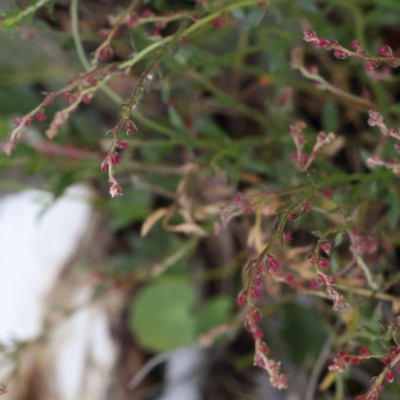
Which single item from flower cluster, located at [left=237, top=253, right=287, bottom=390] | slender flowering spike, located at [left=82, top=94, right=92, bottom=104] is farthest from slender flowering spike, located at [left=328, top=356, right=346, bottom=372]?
slender flowering spike, located at [left=82, top=94, right=92, bottom=104]

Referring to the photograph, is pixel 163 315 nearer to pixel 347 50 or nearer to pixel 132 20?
pixel 132 20

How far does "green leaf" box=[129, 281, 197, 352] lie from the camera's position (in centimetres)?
117

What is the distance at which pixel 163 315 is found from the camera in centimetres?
120

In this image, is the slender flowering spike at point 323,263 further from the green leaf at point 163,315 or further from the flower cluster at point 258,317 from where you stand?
the green leaf at point 163,315

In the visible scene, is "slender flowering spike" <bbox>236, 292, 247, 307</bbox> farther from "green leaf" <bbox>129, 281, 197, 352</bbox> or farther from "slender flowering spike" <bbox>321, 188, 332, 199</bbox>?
"green leaf" <bbox>129, 281, 197, 352</bbox>

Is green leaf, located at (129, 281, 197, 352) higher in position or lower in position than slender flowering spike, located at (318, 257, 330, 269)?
lower

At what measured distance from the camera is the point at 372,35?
0.95m

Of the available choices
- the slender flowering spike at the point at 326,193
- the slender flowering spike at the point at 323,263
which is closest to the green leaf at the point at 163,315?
the slender flowering spike at the point at 326,193

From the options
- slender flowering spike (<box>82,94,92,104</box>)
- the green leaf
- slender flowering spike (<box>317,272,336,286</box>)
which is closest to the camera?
slender flowering spike (<box>317,272,336,286</box>)

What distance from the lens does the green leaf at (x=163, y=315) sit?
1.17m

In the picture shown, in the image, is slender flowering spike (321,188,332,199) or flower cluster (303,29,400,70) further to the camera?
slender flowering spike (321,188,332,199)

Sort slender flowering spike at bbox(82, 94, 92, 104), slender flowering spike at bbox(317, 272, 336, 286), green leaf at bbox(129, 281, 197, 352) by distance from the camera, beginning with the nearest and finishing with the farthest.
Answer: slender flowering spike at bbox(317, 272, 336, 286), slender flowering spike at bbox(82, 94, 92, 104), green leaf at bbox(129, 281, 197, 352)

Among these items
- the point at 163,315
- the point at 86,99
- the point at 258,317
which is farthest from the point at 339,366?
the point at 163,315

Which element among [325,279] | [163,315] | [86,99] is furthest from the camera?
[163,315]
